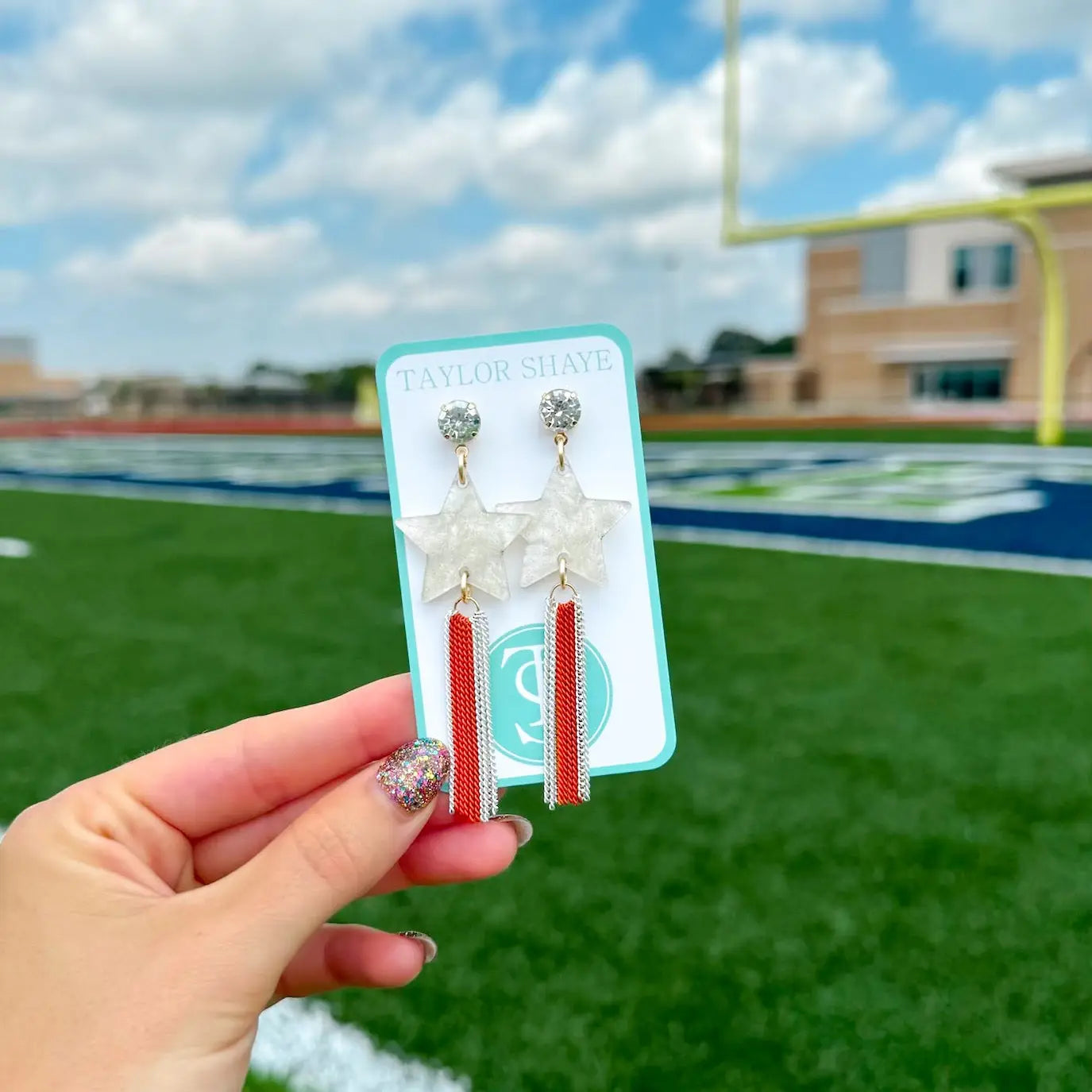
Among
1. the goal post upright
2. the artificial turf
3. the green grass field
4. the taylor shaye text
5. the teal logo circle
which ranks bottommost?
the artificial turf

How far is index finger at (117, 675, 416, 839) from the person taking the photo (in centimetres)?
100

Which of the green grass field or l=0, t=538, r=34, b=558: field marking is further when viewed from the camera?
l=0, t=538, r=34, b=558: field marking

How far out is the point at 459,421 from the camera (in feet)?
2.78

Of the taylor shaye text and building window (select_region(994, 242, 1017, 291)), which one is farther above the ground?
building window (select_region(994, 242, 1017, 291))

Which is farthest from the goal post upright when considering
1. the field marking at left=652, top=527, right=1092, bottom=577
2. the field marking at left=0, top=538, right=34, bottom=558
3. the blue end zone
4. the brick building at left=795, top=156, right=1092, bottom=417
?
the brick building at left=795, top=156, right=1092, bottom=417

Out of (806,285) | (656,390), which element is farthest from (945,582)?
(806,285)

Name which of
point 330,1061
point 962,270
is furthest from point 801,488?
point 962,270

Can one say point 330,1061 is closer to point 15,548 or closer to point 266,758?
point 266,758

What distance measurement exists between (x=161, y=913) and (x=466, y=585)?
0.37 m

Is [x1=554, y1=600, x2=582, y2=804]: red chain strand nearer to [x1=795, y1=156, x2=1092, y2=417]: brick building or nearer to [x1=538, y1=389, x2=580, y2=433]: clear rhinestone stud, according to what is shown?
[x1=538, y1=389, x2=580, y2=433]: clear rhinestone stud

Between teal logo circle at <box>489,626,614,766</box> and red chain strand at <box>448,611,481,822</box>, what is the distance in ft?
0.10

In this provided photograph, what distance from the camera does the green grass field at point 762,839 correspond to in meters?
1.75

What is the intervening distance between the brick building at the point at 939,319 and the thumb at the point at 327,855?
27.5m

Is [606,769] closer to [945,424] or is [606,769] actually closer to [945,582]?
[945,582]
